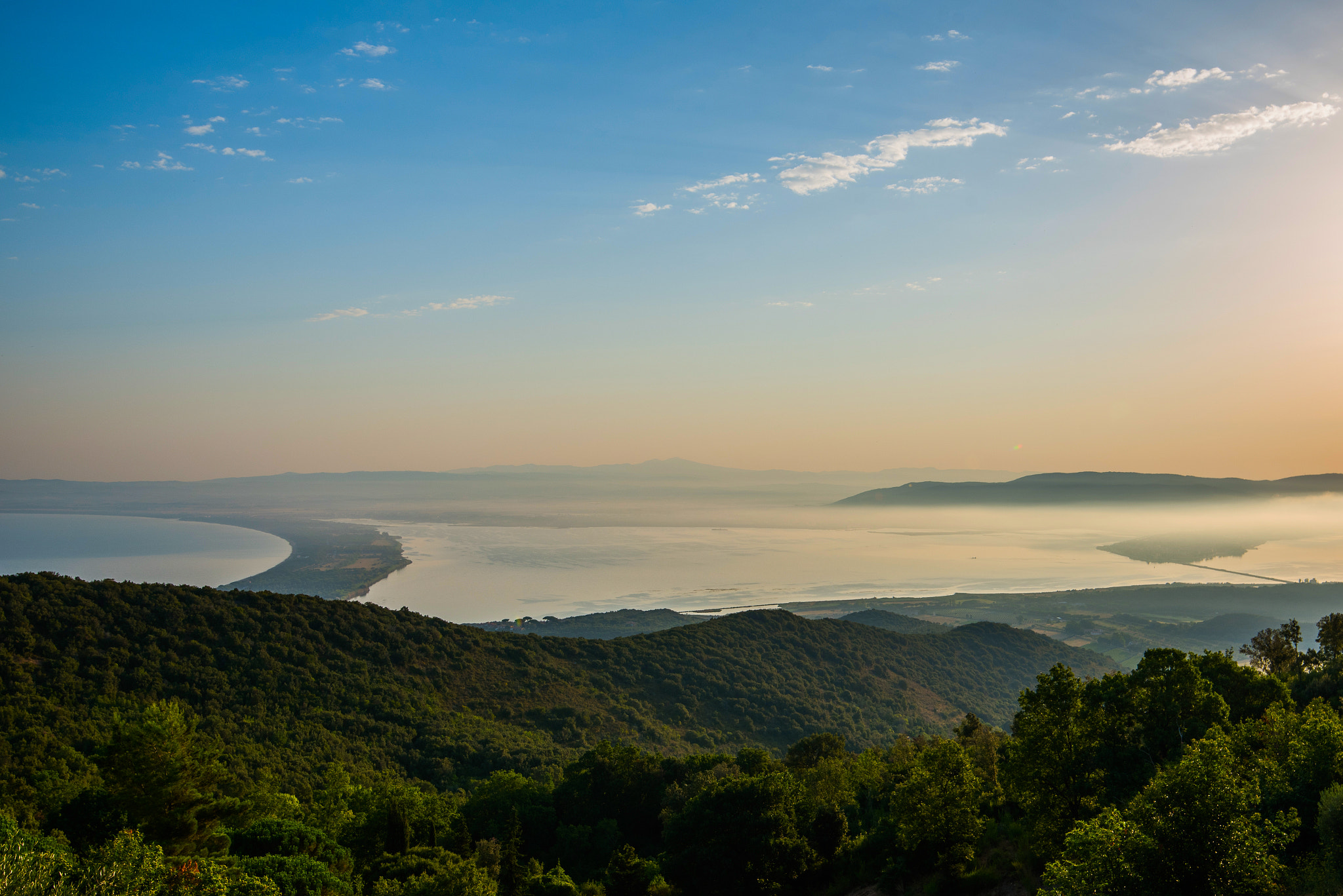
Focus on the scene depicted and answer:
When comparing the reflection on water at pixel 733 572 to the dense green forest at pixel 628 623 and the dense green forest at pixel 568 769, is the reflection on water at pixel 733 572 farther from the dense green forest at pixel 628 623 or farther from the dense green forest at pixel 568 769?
the dense green forest at pixel 568 769

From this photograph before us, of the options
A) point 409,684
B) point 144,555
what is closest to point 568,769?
point 409,684

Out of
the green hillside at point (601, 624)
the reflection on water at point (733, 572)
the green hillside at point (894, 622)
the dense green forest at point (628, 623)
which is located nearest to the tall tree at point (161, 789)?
the green hillside at point (601, 624)

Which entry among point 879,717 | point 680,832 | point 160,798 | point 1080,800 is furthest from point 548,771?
point 879,717

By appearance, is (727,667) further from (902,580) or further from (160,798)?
(902,580)

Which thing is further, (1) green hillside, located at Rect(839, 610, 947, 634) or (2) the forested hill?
(1) green hillside, located at Rect(839, 610, 947, 634)

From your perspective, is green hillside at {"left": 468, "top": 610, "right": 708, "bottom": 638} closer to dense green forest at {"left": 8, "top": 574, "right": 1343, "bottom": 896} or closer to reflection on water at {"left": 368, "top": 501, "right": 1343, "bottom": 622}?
reflection on water at {"left": 368, "top": 501, "right": 1343, "bottom": 622}

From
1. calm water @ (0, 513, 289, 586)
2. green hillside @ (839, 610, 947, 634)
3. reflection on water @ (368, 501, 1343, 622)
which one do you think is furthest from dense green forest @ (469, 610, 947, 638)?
calm water @ (0, 513, 289, 586)
